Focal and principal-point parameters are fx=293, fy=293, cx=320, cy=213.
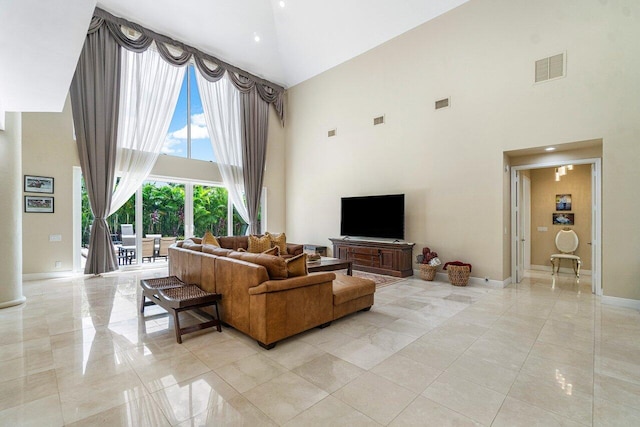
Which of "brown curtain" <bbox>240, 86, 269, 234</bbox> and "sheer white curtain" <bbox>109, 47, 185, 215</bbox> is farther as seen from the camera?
"brown curtain" <bbox>240, 86, 269, 234</bbox>

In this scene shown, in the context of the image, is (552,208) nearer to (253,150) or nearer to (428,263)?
(428,263)

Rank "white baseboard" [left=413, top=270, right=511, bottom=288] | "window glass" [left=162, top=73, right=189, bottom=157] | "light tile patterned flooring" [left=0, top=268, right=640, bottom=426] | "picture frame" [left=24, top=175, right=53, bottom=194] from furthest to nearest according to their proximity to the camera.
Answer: "window glass" [left=162, top=73, right=189, bottom=157] → "picture frame" [left=24, top=175, right=53, bottom=194] → "white baseboard" [left=413, top=270, right=511, bottom=288] → "light tile patterned flooring" [left=0, top=268, right=640, bottom=426]

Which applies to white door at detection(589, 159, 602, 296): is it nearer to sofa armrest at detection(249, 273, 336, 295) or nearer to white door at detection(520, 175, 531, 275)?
white door at detection(520, 175, 531, 275)

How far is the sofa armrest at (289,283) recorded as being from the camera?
2837 millimetres

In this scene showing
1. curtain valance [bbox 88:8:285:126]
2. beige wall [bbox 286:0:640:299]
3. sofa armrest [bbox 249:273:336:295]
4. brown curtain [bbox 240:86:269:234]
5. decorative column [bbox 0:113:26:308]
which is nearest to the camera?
sofa armrest [bbox 249:273:336:295]

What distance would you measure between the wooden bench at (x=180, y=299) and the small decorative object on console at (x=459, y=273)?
14.2 feet

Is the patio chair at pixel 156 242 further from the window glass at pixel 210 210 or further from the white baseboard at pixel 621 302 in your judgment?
the white baseboard at pixel 621 302

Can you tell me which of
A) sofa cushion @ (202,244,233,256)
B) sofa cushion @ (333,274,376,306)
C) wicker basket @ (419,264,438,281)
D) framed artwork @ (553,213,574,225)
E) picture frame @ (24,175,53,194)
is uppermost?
picture frame @ (24,175,53,194)

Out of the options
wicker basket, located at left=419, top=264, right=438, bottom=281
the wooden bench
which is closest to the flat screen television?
wicker basket, located at left=419, top=264, right=438, bottom=281

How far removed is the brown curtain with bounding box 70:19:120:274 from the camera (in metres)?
5.96

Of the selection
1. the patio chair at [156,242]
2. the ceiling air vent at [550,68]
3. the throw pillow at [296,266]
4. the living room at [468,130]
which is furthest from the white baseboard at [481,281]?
the patio chair at [156,242]

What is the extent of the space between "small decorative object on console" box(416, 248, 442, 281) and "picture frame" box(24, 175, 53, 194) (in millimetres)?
7679

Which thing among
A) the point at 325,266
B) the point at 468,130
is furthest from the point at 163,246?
the point at 468,130

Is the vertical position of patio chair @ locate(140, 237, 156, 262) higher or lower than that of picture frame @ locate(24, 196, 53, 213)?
lower
